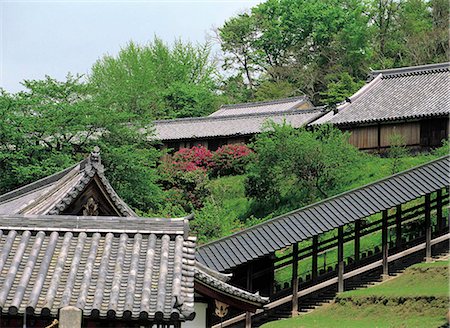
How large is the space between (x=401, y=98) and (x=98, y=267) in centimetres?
4021

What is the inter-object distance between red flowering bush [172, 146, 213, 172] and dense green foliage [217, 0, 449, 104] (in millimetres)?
12958

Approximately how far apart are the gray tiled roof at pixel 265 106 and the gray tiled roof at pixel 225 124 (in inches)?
188

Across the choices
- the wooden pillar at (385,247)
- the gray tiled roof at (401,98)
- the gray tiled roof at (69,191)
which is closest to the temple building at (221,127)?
the gray tiled roof at (401,98)

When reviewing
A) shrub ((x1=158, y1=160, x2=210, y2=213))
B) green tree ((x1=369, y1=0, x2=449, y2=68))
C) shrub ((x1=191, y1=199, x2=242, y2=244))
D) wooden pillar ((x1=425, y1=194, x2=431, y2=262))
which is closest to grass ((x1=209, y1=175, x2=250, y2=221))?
shrub ((x1=158, y1=160, x2=210, y2=213))

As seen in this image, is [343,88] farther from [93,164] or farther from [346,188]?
[93,164]

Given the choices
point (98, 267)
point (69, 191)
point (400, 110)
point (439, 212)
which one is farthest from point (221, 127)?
point (98, 267)

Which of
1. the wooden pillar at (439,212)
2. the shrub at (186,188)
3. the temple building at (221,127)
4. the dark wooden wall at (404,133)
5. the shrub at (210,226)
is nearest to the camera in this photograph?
the wooden pillar at (439,212)

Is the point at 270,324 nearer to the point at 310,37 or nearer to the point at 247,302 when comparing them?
the point at 247,302

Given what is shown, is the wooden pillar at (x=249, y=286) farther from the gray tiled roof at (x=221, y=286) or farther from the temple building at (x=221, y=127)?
the temple building at (x=221, y=127)

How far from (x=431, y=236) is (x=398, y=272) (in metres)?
2.32

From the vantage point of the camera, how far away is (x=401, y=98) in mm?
51469

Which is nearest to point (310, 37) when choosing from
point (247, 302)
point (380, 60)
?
point (380, 60)

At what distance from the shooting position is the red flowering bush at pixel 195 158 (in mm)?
55344

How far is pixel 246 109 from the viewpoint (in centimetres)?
6862
